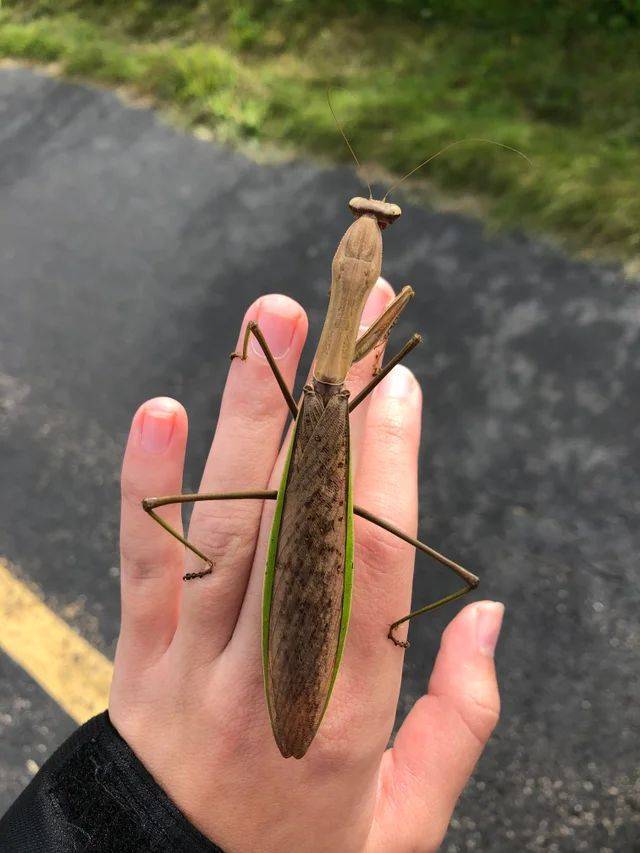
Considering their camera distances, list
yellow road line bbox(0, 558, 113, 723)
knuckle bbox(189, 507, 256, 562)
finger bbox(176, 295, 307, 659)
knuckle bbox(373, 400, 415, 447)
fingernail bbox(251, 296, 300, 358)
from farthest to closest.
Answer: yellow road line bbox(0, 558, 113, 723) → knuckle bbox(373, 400, 415, 447) → fingernail bbox(251, 296, 300, 358) → knuckle bbox(189, 507, 256, 562) → finger bbox(176, 295, 307, 659)

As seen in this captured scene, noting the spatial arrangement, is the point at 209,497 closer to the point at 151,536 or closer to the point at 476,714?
the point at 151,536

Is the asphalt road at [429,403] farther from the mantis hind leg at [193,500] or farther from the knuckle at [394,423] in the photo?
the mantis hind leg at [193,500]

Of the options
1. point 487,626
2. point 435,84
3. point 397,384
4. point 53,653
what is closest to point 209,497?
point 397,384

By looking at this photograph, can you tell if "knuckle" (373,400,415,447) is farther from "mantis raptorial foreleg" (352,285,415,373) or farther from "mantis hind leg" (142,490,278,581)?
"mantis hind leg" (142,490,278,581)

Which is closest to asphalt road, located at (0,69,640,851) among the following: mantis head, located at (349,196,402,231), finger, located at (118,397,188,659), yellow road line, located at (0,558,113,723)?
yellow road line, located at (0,558,113,723)

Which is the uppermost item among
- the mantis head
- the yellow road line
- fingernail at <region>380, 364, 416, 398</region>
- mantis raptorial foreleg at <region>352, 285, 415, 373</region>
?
the mantis head

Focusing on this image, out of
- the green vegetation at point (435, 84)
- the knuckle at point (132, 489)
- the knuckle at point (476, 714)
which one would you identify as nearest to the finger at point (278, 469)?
the knuckle at point (132, 489)

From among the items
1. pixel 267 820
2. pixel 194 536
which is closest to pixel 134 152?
pixel 194 536
